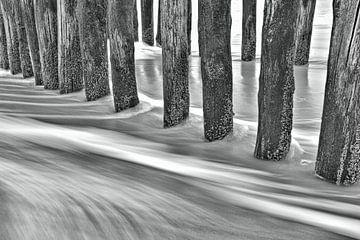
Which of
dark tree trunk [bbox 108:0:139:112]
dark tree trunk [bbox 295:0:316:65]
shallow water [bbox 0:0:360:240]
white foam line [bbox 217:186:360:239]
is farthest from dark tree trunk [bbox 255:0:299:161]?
dark tree trunk [bbox 295:0:316:65]

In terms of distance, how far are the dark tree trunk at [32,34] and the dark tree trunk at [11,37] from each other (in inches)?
31.0

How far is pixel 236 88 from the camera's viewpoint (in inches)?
187

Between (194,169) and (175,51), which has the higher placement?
(175,51)

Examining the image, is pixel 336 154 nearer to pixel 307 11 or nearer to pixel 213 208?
pixel 213 208

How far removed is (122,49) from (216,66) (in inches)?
41.9

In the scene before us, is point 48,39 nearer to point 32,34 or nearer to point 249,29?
point 32,34

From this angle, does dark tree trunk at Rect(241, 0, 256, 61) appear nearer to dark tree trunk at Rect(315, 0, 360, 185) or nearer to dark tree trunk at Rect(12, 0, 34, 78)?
dark tree trunk at Rect(12, 0, 34, 78)

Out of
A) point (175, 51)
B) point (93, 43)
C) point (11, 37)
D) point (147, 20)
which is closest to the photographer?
point (175, 51)

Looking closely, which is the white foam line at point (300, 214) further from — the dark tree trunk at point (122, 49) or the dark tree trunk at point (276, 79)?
the dark tree trunk at point (122, 49)

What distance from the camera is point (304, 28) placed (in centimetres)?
561

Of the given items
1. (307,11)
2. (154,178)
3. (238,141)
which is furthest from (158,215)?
(307,11)

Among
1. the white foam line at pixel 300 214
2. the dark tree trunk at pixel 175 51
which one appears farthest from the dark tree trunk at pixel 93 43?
the white foam line at pixel 300 214

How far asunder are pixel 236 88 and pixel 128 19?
1757 millimetres

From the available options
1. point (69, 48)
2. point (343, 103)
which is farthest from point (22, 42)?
point (343, 103)
